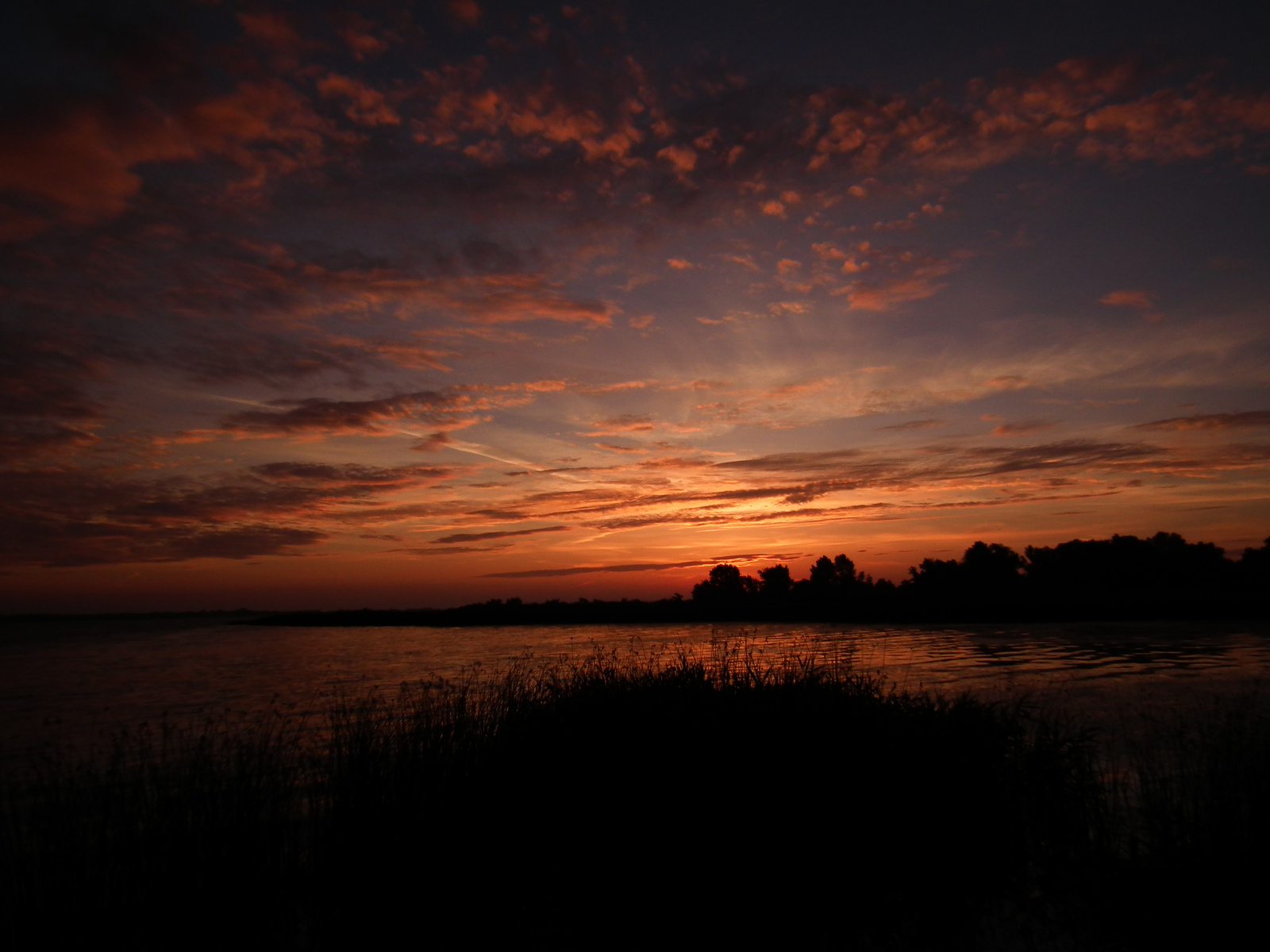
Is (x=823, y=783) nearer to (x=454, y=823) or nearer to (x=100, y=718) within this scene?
(x=454, y=823)

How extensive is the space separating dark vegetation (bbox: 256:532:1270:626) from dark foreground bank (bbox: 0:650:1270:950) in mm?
84521

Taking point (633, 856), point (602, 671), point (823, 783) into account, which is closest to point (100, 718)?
point (602, 671)

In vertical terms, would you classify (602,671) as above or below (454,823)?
above

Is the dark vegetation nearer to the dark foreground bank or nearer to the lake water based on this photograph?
the lake water

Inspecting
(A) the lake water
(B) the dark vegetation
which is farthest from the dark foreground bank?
(B) the dark vegetation

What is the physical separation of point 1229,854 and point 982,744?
3.13 m

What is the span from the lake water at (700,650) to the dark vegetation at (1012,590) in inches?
826

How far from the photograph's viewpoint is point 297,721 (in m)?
22.0

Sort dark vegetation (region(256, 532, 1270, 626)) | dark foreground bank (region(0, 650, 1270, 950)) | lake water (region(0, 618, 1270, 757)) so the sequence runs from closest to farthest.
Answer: dark foreground bank (region(0, 650, 1270, 950)), lake water (region(0, 618, 1270, 757)), dark vegetation (region(256, 532, 1270, 626))

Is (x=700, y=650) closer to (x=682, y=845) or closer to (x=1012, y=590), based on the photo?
(x=682, y=845)

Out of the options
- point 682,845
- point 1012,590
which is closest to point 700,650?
point 682,845

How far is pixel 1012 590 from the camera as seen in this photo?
117062 mm

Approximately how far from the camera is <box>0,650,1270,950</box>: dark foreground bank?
7160 millimetres

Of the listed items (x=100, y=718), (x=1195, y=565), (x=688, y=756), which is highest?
(x=1195, y=565)
